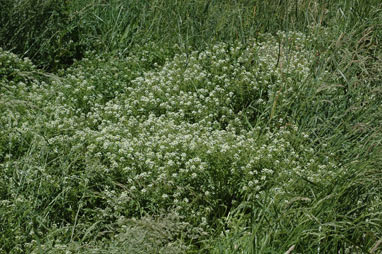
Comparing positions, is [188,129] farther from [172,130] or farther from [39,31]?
[39,31]

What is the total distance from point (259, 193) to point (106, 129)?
1326 mm

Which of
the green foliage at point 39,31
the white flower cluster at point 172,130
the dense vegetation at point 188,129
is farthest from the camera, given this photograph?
the green foliage at point 39,31

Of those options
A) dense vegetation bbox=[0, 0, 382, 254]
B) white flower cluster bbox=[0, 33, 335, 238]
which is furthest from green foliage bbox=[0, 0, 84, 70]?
white flower cluster bbox=[0, 33, 335, 238]

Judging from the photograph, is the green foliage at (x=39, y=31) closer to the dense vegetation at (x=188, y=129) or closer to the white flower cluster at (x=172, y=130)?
the dense vegetation at (x=188, y=129)

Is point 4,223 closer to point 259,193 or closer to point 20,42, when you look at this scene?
point 259,193

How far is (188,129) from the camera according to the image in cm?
475

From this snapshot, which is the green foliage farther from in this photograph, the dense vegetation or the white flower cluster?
the white flower cluster

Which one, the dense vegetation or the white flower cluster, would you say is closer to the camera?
the dense vegetation

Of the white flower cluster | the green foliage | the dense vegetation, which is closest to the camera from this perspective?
the dense vegetation

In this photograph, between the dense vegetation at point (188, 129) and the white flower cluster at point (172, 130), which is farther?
the white flower cluster at point (172, 130)

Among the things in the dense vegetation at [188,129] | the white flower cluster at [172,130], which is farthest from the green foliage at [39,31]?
the white flower cluster at [172,130]

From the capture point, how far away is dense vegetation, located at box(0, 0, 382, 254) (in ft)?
11.4

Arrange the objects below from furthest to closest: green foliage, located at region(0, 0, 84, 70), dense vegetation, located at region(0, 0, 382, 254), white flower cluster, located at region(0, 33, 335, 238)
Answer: green foliage, located at region(0, 0, 84, 70)
white flower cluster, located at region(0, 33, 335, 238)
dense vegetation, located at region(0, 0, 382, 254)

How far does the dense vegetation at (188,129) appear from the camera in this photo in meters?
3.46
